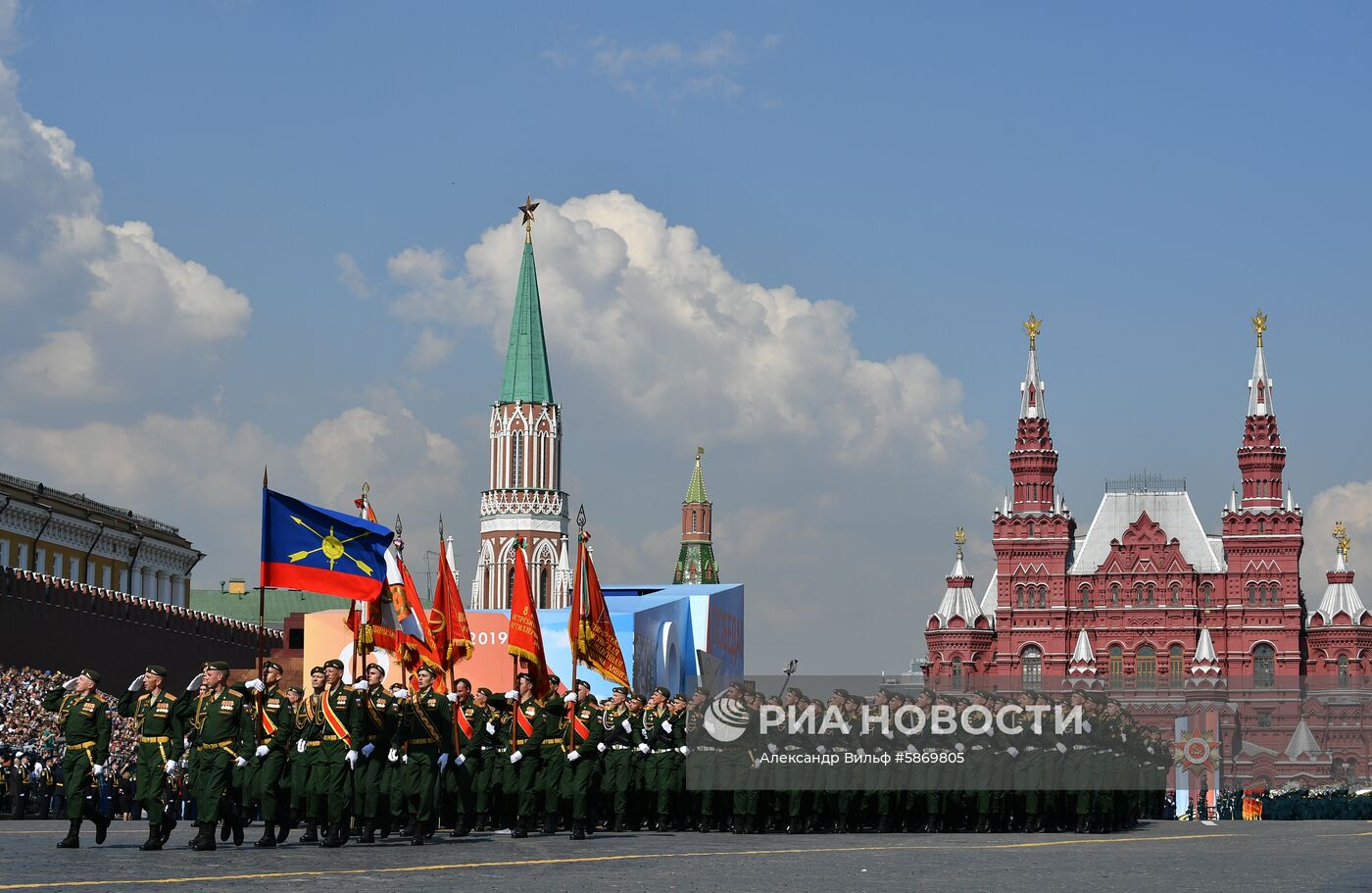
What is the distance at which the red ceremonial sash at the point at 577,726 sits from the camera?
73.8 feet

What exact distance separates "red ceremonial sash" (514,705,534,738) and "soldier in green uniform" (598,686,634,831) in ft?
3.34

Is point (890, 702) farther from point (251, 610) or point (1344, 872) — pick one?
point (251, 610)

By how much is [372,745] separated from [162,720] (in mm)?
2025

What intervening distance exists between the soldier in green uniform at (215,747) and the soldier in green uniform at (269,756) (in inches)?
11.1

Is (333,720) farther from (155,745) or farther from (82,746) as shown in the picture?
(82,746)

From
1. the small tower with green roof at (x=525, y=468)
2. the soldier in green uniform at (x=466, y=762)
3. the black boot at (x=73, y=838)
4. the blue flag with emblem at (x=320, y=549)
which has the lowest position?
the black boot at (x=73, y=838)

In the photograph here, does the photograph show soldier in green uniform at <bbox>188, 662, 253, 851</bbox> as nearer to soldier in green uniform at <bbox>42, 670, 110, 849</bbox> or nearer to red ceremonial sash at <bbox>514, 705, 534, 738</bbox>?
soldier in green uniform at <bbox>42, 670, 110, 849</bbox>

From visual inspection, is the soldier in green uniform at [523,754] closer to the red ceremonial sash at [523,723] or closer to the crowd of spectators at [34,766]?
the red ceremonial sash at [523,723]

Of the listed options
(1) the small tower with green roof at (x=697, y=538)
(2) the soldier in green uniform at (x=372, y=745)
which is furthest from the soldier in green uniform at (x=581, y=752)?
(1) the small tower with green roof at (x=697, y=538)

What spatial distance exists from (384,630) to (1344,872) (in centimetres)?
1115

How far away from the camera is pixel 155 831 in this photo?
61.8 feet

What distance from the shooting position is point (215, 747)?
1894 cm

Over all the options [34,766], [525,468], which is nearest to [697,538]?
[525,468]

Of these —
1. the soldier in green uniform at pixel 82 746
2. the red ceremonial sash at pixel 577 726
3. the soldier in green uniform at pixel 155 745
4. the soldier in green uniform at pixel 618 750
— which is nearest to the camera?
the soldier in green uniform at pixel 155 745
